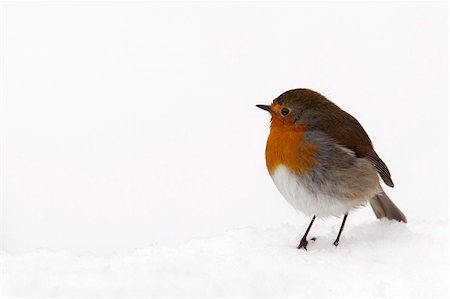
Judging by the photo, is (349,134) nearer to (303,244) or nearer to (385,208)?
(385,208)

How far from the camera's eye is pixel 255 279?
10.7 ft

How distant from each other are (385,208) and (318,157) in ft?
2.35

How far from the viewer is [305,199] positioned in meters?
4.18

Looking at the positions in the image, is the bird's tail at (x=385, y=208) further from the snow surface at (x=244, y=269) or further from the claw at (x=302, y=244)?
the claw at (x=302, y=244)

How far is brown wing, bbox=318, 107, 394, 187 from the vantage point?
4.20 m

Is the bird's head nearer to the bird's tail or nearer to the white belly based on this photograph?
the white belly

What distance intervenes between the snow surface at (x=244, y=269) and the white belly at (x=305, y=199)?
0.68 feet

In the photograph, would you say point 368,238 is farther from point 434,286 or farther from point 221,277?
point 221,277

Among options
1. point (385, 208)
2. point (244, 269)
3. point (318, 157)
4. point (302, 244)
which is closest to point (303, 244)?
point (302, 244)

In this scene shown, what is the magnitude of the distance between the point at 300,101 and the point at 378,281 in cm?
127

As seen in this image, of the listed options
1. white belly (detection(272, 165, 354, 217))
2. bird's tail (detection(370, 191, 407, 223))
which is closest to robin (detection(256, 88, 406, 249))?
white belly (detection(272, 165, 354, 217))

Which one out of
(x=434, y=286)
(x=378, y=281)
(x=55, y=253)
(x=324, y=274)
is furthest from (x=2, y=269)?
(x=434, y=286)

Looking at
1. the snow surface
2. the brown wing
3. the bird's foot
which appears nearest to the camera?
the snow surface

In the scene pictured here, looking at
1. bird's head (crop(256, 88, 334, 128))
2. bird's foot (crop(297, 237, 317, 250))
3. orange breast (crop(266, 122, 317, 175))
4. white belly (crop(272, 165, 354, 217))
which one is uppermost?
bird's head (crop(256, 88, 334, 128))
